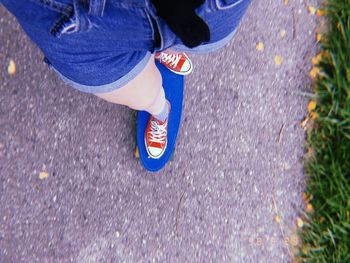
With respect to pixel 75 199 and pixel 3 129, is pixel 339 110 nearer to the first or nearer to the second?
pixel 75 199

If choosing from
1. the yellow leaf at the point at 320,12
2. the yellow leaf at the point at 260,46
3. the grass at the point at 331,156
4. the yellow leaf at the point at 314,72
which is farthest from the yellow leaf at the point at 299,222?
the yellow leaf at the point at 320,12

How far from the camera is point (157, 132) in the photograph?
1.71m

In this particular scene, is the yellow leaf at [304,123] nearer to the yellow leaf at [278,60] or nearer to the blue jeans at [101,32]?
the yellow leaf at [278,60]

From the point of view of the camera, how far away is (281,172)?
1807 mm

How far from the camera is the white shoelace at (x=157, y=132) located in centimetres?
170

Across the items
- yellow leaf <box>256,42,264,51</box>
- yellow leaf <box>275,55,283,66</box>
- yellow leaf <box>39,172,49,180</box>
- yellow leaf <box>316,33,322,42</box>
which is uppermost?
yellow leaf <box>256,42,264,51</box>

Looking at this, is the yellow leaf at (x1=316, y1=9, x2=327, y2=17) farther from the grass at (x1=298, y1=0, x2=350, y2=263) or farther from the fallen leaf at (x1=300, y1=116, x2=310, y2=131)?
the fallen leaf at (x1=300, y1=116, x2=310, y2=131)

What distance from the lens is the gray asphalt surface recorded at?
1.67 m

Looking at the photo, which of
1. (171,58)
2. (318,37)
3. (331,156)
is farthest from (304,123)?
(171,58)

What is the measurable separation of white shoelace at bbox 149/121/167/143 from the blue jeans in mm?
704

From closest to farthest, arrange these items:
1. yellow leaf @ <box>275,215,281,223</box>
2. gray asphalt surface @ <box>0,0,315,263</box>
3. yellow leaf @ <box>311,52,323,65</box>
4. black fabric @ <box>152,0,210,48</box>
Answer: black fabric @ <box>152,0,210,48</box> < gray asphalt surface @ <box>0,0,315,263</box> < yellow leaf @ <box>275,215,281,223</box> < yellow leaf @ <box>311,52,323,65</box>

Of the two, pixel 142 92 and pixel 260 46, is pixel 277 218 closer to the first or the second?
pixel 260 46

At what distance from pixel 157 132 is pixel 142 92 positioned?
513mm

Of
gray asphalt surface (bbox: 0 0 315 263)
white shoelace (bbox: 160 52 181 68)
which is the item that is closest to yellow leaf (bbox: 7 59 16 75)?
gray asphalt surface (bbox: 0 0 315 263)
